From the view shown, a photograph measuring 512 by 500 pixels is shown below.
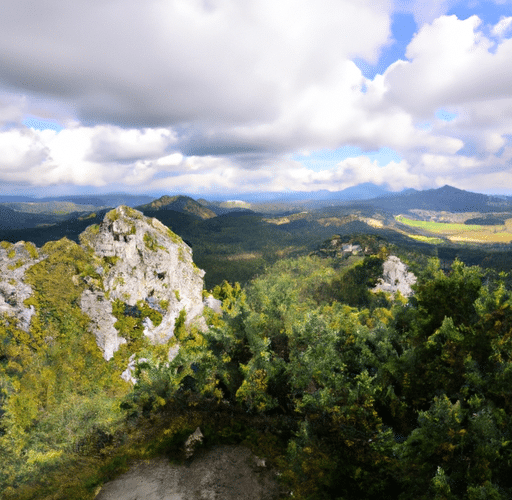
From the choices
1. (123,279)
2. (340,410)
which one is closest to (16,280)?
(123,279)

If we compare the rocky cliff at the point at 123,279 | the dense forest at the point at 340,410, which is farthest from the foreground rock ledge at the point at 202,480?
the rocky cliff at the point at 123,279

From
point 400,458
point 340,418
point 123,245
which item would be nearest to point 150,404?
point 340,418

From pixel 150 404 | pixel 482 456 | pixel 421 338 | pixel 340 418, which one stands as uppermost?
pixel 421 338

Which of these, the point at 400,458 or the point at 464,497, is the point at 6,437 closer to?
the point at 400,458

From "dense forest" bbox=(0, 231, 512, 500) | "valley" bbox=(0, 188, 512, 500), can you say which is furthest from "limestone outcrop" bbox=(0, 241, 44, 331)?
"dense forest" bbox=(0, 231, 512, 500)

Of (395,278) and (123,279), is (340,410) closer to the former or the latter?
(123,279)

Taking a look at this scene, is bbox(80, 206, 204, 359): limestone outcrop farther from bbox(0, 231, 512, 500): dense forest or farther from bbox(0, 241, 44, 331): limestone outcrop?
bbox(0, 231, 512, 500): dense forest
